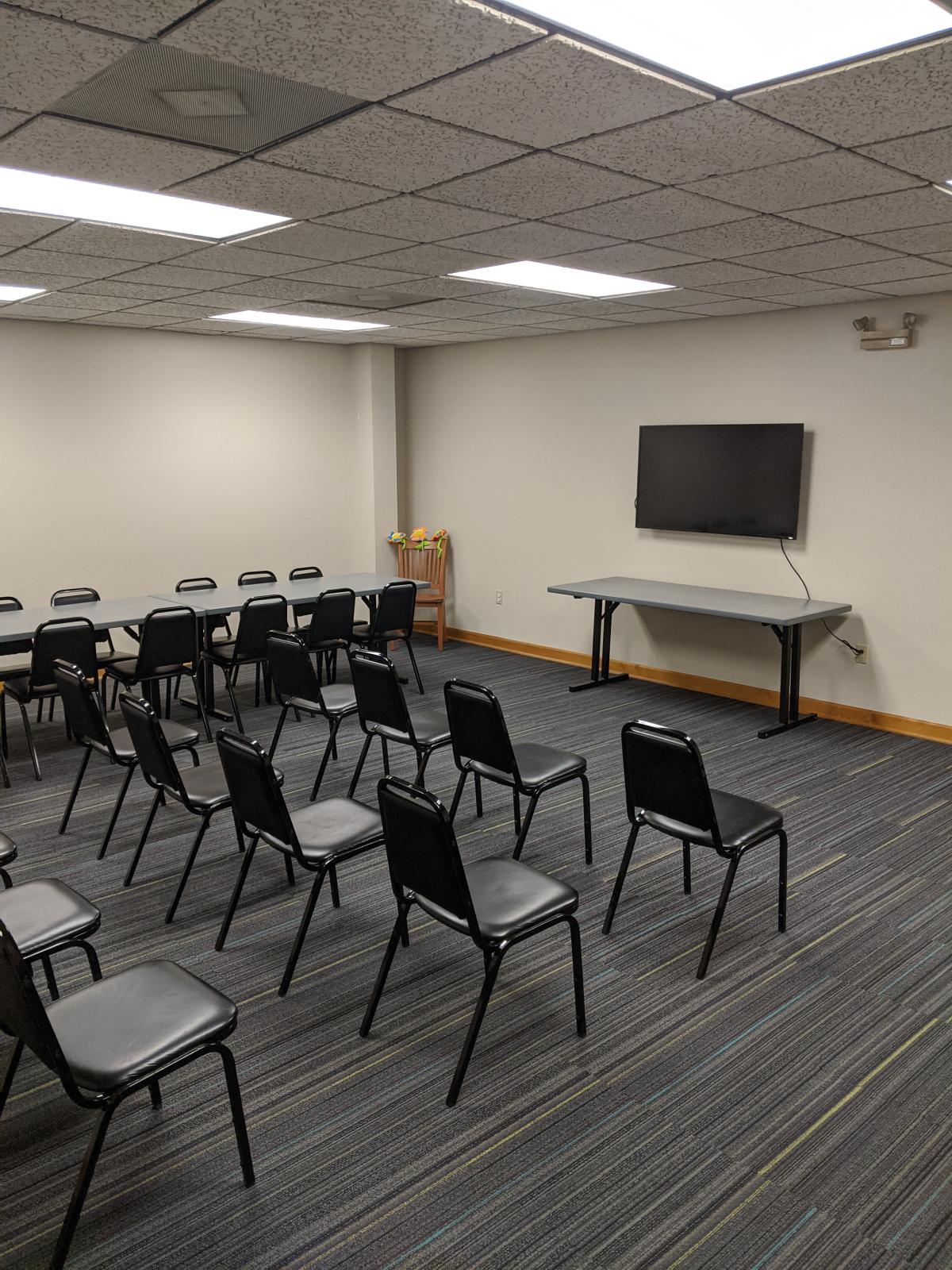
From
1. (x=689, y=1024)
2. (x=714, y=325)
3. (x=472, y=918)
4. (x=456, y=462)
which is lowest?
(x=689, y=1024)

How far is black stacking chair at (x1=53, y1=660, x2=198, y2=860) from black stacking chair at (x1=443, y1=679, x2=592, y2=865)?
128cm

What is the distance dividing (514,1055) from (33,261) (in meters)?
4.58

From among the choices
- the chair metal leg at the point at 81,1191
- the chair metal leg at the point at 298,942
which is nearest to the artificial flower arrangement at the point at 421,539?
the chair metal leg at the point at 298,942

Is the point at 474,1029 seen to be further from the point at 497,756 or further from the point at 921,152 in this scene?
the point at 921,152

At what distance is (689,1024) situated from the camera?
318cm

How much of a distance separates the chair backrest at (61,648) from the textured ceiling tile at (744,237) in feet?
12.9

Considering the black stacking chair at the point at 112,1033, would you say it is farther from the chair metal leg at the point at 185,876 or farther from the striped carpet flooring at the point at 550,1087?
the chair metal leg at the point at 185,876

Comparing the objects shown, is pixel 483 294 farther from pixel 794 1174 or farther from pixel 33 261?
pixel 794 1174

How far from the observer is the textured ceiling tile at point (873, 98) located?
2.37m

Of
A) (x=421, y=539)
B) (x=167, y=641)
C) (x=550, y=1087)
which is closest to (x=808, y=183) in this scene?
(x=550, y=1087)

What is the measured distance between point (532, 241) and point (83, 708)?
3065mm

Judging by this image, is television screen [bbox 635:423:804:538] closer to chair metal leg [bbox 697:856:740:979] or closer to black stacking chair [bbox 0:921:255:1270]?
chair metal leg [bbox 697:856:740:979]

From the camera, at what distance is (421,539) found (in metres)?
9.66

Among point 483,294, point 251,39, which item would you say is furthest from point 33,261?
point 251,39
